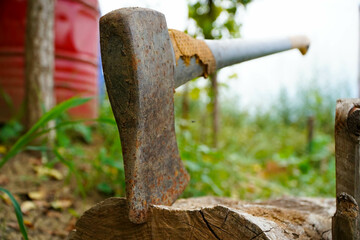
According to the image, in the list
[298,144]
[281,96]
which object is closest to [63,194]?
[298,144]

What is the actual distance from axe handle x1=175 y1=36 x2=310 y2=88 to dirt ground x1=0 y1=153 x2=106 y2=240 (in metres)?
1.09

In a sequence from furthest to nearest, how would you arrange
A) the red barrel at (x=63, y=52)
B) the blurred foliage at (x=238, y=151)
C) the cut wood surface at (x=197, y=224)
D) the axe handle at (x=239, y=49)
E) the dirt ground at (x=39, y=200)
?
the red barrel at (x=63, y=52) → the blurred foliage at (x=238, y=151) → the dirt ground at (x=39, y=200) → the axe handle at (x=239, y=49) → the cut wood surface at (x=197, y=224)

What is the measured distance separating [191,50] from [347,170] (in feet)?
1.90

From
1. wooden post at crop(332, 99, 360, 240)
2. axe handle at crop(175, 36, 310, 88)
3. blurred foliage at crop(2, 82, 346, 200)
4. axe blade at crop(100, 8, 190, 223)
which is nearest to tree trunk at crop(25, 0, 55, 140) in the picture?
blurred foliage at crop(2, 82, 346, 200)

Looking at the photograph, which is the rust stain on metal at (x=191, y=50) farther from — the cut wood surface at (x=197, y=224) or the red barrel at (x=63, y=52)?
the red barrel at (x=63, y=52)

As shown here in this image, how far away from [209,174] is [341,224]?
167cm

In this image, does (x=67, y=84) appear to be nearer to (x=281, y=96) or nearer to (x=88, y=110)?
(x=88, y=110)

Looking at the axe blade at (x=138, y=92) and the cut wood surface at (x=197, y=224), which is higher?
the axe blade at (x=138, y=92)

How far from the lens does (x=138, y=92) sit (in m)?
0.82

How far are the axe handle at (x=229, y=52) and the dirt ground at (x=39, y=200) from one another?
109 centimetres

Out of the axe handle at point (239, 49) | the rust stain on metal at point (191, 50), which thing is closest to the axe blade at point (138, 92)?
the rust stain on metal at point (191, 50)

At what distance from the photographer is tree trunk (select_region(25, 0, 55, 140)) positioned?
2.51 meters

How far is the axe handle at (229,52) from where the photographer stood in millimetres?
1077

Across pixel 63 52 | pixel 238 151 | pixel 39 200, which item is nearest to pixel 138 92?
pixel 39 200
